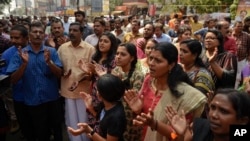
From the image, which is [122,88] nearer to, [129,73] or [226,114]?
[129,73]

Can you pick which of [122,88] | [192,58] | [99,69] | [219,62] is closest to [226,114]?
[122,88]

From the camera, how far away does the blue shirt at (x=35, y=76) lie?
11.6 ft

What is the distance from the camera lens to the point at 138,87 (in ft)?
9.84

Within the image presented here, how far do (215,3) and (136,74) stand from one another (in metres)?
23.8

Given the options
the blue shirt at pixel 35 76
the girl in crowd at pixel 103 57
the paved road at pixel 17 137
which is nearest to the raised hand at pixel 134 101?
the girl in crowd at pixel 103 57

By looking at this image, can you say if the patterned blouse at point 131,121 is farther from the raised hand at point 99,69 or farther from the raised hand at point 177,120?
the raised hand at point 177,120

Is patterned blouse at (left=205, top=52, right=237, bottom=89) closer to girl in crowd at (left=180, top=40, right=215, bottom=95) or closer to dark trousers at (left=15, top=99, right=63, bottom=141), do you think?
girl in crowd at (left=180, top=40, right=215, bottom=95)

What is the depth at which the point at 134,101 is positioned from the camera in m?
2.58

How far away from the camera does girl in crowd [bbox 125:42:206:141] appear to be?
234 centimetres

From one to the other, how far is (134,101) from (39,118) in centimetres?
158

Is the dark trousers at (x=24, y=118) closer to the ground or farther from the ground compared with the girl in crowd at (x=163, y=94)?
closer to the ground

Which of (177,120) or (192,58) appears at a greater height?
(192,58)

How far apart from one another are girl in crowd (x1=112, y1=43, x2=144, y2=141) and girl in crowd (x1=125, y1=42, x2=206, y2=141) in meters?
0.31

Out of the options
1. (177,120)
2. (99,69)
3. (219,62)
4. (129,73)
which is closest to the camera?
(177,120)
